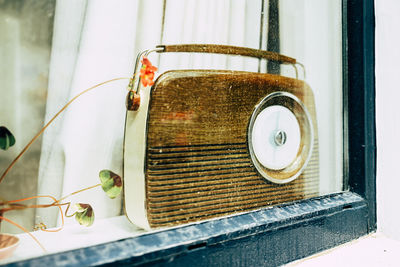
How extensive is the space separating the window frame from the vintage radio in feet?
0.16

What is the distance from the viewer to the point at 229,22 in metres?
0.84

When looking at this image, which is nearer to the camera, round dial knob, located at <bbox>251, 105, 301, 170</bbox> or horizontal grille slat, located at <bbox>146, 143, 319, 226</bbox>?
horizontal grille slat, located at <bbox>146, 143, 319, 226</bbox>

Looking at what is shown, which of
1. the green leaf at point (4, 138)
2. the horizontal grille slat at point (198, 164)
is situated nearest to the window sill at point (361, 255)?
the horizontal grille slat at point (198, 164)

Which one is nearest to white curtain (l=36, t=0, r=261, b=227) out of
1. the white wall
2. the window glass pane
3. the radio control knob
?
the window glass pane

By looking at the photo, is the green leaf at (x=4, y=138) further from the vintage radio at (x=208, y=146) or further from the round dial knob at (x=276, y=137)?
the round dial knob at (x=276, y=137)

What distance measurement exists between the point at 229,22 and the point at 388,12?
490 millimetres

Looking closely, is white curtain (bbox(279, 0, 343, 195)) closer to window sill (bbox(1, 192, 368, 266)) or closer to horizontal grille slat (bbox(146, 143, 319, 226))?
window sill (bbox(1, 192, 368, 266))

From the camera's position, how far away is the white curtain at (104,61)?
26.1 inches

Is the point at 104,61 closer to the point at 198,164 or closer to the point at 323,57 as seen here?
the point at 198,164

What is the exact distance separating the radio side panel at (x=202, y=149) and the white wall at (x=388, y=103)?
15.3 inches

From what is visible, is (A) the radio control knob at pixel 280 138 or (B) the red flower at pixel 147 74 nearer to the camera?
(B) the red flower at pixel 147 74

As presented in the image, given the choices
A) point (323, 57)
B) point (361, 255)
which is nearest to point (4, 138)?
point (361, 255)

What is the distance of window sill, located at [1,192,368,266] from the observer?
441mm

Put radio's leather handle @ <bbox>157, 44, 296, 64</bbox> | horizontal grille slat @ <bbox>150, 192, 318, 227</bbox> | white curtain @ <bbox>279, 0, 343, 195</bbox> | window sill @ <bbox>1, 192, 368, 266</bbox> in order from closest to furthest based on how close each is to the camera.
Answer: window sill @ <bbox>1, 192, 368, 266</bbox> → horizontal grille slat @ <bbox>150, 192, 318, 227</bbox> → radio's leather handle @ <bbox>157, 44, 296, 64</bbox> → white curtain @ <bbox>279, 0, 343, 195</bbox>
